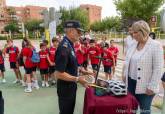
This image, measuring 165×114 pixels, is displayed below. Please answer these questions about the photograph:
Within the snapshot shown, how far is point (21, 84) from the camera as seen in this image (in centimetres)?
959

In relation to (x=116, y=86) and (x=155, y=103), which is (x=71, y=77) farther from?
(x=155, y=103)

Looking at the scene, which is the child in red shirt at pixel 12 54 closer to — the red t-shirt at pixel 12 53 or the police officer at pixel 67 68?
the red t-shirt at pixel 12 53

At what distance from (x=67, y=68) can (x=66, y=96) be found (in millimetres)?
375

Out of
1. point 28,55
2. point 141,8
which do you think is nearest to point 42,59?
point 28,55

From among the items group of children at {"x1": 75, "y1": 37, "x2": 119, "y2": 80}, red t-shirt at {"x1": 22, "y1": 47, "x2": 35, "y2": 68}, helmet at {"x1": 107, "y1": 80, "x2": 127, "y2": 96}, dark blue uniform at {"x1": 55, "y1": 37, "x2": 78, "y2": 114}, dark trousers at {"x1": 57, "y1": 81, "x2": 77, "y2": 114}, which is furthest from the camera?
group of children at {"x1": 75, "y1": 37, "x2": 119, "y2": 80}

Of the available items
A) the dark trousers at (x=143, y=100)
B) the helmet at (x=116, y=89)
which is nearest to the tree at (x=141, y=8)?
the dark trousers at (x=143, y=100)

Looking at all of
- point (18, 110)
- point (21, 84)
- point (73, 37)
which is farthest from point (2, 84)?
point (73, 37)

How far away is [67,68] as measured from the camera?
11.8ft

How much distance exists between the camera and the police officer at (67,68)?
137 inches

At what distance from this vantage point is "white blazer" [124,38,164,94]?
372 centimetres

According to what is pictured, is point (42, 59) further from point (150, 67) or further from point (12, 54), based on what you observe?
point (150, 67)

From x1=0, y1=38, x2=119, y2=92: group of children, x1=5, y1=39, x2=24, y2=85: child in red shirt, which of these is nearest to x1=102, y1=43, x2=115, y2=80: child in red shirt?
x1=0, y1=38, x2=119, y2=92: group of children

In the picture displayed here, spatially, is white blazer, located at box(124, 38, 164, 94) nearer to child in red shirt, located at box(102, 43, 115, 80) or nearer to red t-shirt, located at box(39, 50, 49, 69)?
child in red shirt, located at box(102, 43, 115, 80)

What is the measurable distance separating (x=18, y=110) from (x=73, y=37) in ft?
11.7
